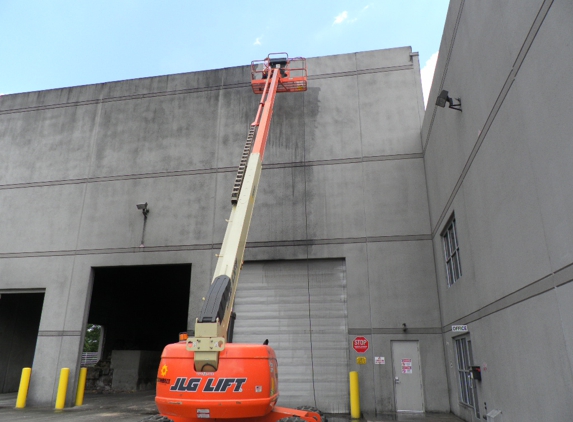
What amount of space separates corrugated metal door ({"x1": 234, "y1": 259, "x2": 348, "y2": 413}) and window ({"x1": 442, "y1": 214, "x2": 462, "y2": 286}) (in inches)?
128

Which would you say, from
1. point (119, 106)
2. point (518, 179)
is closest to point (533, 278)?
point (518, 179)

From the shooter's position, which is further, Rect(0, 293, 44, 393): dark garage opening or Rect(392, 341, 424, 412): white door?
Rect(0, 293, 44, 393): dark garage opening

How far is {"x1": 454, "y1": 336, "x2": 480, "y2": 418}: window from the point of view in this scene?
364 inches

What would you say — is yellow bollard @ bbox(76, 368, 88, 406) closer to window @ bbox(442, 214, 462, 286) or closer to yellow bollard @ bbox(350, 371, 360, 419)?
yellow bollard @ bbox(350, 371, 360, 419)

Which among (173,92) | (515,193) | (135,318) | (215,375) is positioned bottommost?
(215,375)

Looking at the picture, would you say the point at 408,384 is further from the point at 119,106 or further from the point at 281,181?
the point at 119,106

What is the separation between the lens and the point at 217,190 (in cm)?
1462

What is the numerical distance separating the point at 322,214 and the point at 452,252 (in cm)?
442

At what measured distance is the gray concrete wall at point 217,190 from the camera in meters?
13.0

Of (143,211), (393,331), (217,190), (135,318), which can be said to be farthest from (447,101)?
(135,318)

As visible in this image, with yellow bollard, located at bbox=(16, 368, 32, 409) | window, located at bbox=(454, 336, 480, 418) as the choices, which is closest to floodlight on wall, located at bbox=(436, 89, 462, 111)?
window, located at bbox=(454, 336, 480, 418)

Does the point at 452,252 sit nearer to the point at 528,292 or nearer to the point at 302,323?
the point at 528,292

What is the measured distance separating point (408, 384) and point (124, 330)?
20207 mm

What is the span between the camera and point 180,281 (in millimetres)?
24047
